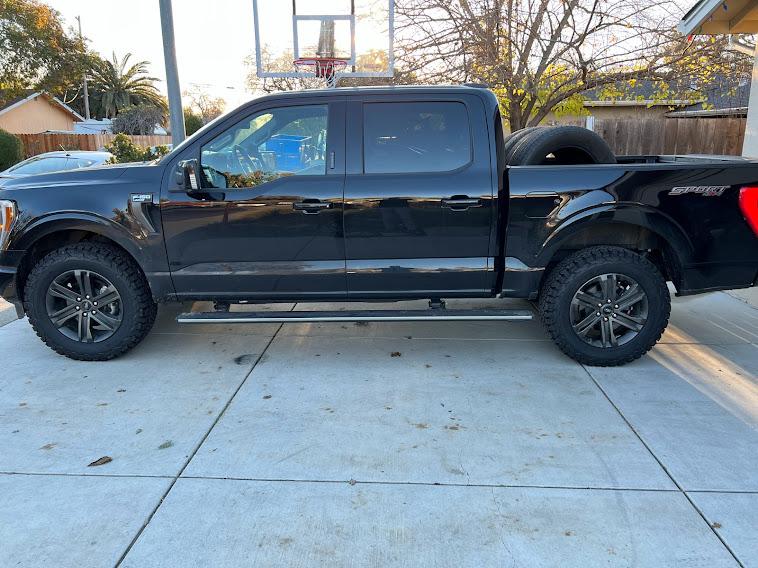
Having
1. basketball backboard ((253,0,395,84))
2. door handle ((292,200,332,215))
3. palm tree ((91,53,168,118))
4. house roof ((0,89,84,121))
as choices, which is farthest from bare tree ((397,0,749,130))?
palm tree ((91,53,168,118))

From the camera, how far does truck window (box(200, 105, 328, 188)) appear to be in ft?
14.4

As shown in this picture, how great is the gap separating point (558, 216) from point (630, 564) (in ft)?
8.12

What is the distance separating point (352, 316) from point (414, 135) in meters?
1.47

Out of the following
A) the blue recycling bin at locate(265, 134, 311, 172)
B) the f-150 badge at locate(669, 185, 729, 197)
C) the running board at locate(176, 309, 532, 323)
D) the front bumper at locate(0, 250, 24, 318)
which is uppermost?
→ the blue recycling bin at locate(265, 134, 311, 172)

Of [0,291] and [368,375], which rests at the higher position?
[0,291]

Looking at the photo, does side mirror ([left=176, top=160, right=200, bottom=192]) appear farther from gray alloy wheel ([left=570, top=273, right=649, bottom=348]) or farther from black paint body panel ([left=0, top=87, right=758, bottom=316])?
gray alloy wheel ([left=570, top=273, right=649, bottom=348])

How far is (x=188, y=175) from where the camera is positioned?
4.23 m

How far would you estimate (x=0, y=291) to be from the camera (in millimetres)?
4520

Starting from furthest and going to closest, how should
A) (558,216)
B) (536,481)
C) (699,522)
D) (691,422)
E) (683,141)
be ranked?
(683,141)
(558,216)
(691,422)
(536,481)
(699,522)

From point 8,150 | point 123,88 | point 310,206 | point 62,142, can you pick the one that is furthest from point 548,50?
point 123,88

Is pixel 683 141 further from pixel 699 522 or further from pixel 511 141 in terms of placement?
pixel 699 522

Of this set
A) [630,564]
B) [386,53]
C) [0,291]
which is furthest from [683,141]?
[0,291]

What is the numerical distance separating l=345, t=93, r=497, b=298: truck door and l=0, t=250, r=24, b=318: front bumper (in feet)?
8.42

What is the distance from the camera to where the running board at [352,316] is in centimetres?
448
